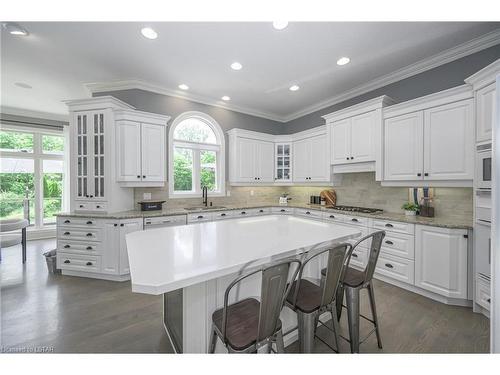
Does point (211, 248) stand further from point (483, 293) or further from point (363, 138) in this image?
point (363, 138)

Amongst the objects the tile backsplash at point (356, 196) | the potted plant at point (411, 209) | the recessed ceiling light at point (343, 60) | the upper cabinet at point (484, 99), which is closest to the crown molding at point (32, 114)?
the tile backsplash at point (356, 196)

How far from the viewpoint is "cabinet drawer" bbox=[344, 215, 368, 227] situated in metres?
3.11

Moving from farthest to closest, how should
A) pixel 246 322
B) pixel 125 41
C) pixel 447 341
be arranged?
pixel 125 41 → pixel 447 341 → pixel 246 322

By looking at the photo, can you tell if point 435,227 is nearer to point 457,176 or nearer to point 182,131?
point 457,176

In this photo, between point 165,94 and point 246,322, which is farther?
point 165,94

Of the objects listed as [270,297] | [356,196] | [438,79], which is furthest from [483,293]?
[438,79]

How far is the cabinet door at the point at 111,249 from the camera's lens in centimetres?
295

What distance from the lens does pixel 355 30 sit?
235cm

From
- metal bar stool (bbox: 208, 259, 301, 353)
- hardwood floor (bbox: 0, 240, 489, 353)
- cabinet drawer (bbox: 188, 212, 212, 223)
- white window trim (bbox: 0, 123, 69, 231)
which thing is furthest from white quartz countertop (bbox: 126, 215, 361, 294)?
Result: white window trim (bbox: 0, 123, 69, 231)

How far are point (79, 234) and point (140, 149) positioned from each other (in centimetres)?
153

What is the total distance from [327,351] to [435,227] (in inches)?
76.4

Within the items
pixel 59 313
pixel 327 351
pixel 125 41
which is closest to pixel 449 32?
pixel 327 351

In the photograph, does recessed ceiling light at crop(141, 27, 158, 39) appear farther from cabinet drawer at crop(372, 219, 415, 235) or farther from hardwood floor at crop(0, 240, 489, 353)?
cabinet drawer at crop(372, 219, 415, 235)

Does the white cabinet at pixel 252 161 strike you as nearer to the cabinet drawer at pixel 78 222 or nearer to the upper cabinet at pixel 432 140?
the upper cabinet at pixel 432 140
